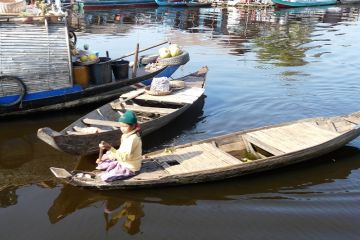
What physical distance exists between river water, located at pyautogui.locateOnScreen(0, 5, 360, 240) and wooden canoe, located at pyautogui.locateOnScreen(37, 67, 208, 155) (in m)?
0.54

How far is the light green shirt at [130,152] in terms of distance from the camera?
6340 millimetres

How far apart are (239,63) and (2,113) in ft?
32.1

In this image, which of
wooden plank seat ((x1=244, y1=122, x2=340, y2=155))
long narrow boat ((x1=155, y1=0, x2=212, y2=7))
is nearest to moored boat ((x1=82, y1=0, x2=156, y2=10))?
long narrow boat ((x1=155, y1=0, x2=212, y2=7))

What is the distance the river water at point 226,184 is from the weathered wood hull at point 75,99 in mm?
366

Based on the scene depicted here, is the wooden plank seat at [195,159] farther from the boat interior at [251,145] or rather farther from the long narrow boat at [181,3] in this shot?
the long narrow boat at [181,3]

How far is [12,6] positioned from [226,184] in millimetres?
6705

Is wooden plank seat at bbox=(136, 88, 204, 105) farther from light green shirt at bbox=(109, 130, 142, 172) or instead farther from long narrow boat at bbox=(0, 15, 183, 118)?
light green shirt at bbox=(109, 130, 142, 172)

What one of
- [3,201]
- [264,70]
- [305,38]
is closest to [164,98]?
[3,201]

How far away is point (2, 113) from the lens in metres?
9.68

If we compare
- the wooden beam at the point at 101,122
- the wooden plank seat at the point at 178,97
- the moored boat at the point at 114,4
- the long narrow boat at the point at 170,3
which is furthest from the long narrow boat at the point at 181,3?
the wooden beam at the point at 101,122

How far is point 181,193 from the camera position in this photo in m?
6.86

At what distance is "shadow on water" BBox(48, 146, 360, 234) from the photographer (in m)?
6.44

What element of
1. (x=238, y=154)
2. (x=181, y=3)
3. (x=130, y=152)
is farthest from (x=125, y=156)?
(x=181, y=3)

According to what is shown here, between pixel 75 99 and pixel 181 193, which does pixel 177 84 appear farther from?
pixel 181 193
